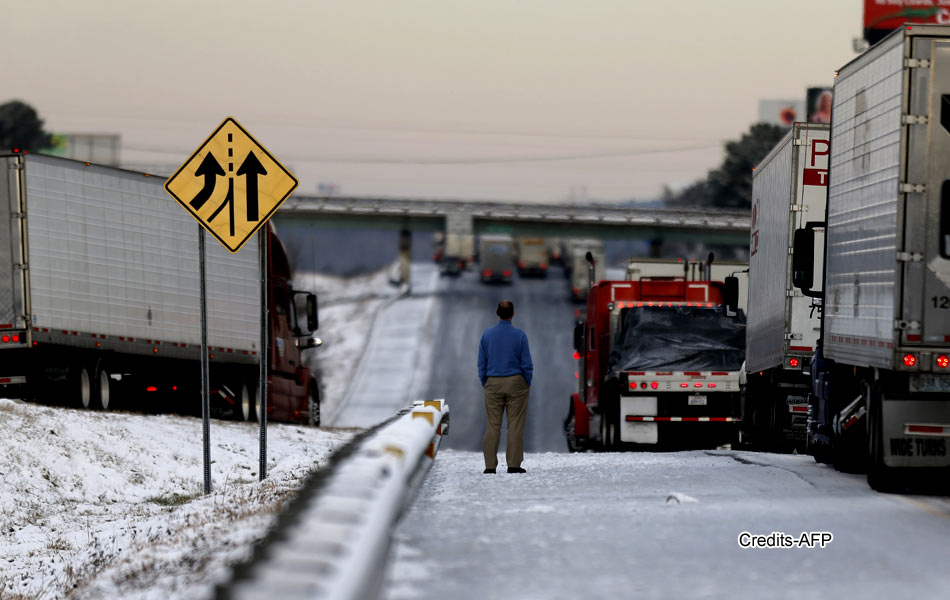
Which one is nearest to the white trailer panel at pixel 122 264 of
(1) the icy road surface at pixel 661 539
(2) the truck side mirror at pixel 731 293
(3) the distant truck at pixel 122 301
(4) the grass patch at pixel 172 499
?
(3) the distant truck at pixel 122 301

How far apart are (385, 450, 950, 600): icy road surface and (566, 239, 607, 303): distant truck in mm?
74210

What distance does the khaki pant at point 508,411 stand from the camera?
1386cm

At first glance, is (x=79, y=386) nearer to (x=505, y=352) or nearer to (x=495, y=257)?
(x=505, y=352)

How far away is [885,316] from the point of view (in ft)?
35.4

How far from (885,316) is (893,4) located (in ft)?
338

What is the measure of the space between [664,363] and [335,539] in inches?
730

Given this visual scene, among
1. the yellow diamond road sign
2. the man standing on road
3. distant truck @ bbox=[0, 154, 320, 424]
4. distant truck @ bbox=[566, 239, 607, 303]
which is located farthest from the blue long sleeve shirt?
distant truck @ bbox=[566, 239, 607, 303]

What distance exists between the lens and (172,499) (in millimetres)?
15555

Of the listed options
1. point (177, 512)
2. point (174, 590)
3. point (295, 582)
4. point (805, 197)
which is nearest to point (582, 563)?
point (174, 590)

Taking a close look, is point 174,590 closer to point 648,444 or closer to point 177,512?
point 177,512

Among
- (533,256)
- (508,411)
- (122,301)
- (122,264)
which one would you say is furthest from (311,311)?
(533,256)

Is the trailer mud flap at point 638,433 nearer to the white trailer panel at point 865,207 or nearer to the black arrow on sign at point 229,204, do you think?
the white trailer panel at point 865,207

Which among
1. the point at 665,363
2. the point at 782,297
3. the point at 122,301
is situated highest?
the point at 782,297

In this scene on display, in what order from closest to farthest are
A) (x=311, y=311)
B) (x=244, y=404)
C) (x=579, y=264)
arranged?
(x=311, y=311) < (x=244, y=404) < (x=579, y=264)
